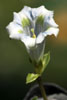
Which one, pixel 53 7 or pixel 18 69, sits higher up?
pixel 53 7

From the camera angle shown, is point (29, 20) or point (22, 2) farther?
point (22, 2)

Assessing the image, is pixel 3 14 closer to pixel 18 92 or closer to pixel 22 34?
pixel 18 92

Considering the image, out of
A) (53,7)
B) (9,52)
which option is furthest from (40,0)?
(9,52)

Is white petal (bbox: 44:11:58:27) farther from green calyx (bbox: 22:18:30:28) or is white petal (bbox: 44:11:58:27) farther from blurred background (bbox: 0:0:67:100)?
blurred background (bbox: 0:0:67:100)

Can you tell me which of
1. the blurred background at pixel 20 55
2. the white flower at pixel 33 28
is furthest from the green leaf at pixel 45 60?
the blurred background at pixel 20 55

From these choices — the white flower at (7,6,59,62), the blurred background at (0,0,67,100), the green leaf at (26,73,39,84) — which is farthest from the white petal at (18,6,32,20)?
the blurred background at (0,0,67,100)

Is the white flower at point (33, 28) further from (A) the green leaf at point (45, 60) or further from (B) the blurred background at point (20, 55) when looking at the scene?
(B) the blurred background at point (20, 55)

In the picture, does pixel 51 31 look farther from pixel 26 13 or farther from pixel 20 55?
pixel 20 55
